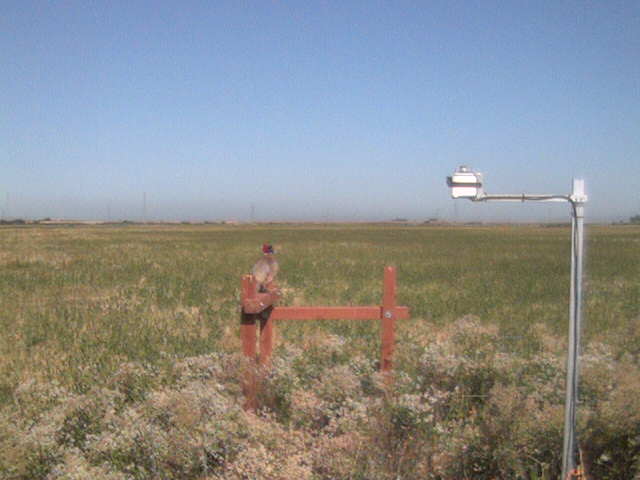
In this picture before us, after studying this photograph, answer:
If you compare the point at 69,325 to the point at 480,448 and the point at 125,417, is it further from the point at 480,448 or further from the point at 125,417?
the point at 480,448

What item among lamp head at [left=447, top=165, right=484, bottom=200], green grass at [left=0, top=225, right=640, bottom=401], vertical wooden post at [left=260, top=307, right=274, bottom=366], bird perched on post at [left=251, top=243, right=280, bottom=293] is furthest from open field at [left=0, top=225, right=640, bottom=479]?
lamp head at [left=447, top=165, right=484, bottom=200]

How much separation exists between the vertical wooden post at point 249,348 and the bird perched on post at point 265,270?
141 mm

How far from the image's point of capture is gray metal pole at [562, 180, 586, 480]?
288cm

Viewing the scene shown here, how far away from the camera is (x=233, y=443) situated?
11.2 feet

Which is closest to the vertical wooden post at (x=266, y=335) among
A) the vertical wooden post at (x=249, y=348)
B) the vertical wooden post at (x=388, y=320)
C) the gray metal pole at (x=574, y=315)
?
the vertical wooden post at (x=249, y=348)

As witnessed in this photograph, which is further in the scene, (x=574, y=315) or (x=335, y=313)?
(x=335, y=313)

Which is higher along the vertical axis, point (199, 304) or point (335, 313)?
point (335, 313)

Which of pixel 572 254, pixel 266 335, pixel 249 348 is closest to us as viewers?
pixel 572 254

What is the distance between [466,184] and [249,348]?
236 cm

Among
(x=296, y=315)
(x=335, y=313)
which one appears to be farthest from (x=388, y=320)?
(x=296, y=315)

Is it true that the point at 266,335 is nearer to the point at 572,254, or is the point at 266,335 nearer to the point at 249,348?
the point at 249,348

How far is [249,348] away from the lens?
4414mm

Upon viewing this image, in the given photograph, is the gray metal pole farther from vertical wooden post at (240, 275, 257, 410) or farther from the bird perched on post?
the bird perched on post

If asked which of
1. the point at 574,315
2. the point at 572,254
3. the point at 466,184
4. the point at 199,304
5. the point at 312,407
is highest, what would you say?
the point at 466,184
